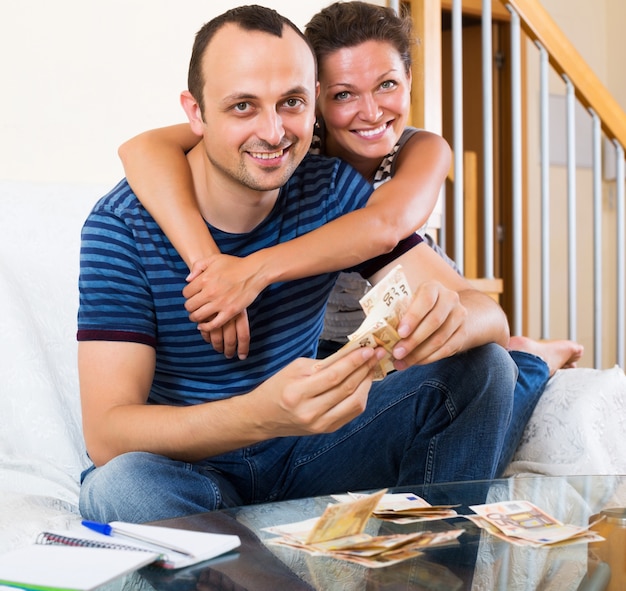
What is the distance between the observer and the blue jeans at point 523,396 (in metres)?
1.72

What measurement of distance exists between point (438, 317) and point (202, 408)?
36 cm

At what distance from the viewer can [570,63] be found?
3.05 meters

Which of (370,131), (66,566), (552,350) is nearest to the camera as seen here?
(66,566)

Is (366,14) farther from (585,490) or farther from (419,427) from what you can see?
(585,490)

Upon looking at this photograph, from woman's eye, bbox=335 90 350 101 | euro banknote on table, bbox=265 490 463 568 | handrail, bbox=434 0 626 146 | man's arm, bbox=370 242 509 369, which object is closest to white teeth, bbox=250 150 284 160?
man's arm, bbox=370 242 509 369

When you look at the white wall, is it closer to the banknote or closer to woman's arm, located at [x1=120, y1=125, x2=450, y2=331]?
woman's arm, located at [x1=120, y1=125, x2=450, y2=331]

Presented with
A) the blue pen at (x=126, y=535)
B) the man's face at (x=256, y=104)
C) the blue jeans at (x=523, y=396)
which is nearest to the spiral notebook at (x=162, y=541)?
the blue pen at (x=126, y=535)

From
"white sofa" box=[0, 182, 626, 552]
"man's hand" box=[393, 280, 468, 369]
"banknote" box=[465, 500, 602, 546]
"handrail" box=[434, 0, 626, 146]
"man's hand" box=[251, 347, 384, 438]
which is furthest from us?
"handrail" box=[434, 0, 626, 146]

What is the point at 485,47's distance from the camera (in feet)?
9.33

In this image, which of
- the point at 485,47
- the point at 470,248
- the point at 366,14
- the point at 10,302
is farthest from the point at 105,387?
the point at 470,248

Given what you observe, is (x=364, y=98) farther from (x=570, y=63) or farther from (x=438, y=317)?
(x=570, y=63)

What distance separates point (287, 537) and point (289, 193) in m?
0.79

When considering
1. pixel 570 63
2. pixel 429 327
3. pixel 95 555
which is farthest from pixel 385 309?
pixel 570 63

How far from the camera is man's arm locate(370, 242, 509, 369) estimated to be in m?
1.24
